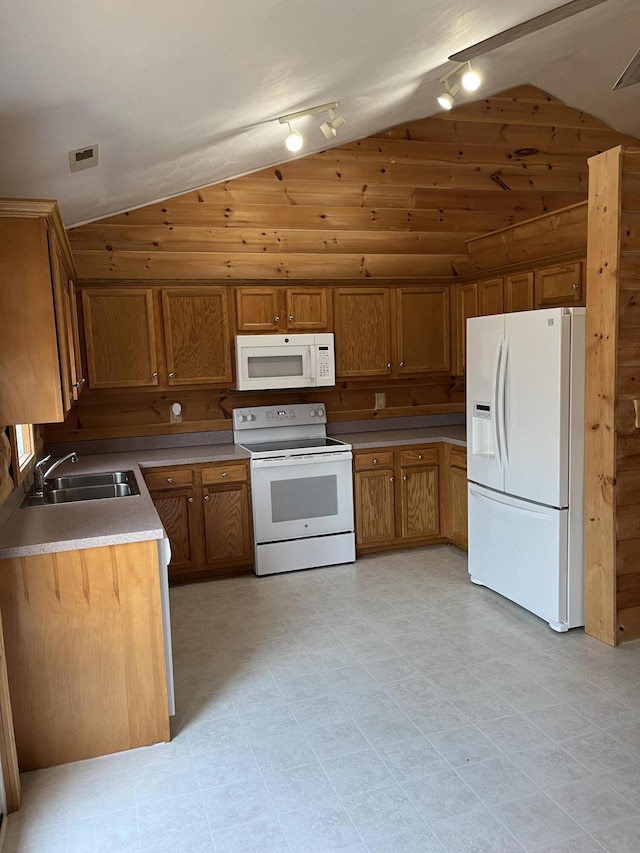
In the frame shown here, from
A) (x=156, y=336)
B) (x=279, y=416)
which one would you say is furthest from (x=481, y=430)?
(x=156, y=336)

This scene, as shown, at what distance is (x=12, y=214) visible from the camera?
7.02 feet

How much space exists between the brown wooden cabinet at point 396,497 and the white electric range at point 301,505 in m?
0.11

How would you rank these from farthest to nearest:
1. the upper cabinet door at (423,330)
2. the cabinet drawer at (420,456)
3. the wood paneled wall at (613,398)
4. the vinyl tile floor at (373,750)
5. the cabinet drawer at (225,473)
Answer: the upper cabinet door at (423,330), the cabinet drawer at (420,456), the cabinet drawer at (225,473), the wood paneled wall at (613,398), the vinyl tile floor at (373,750)

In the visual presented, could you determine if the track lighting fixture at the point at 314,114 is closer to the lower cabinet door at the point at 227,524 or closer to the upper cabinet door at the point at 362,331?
the upper cabinet door at the point at 362,331

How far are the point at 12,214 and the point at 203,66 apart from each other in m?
0.79

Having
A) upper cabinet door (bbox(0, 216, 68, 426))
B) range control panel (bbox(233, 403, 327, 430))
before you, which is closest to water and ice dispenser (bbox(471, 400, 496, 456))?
range control panel (bbox(233, 403, 327, 430))

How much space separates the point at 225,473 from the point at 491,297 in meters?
2.29

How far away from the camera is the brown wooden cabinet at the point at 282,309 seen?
181 inches

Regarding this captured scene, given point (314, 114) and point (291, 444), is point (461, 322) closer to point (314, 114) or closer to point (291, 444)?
point (291, 444)

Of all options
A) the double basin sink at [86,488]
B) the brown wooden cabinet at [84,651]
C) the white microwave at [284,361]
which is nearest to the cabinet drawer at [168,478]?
the double basin sink at [86,488]

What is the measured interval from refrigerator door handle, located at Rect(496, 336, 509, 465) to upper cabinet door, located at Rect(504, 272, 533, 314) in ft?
3.02

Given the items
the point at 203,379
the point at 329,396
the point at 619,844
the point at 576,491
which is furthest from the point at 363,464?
the point at 619,844

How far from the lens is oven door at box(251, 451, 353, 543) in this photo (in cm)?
431

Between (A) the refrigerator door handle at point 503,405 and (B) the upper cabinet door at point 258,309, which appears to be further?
(B) the upper cabinet door at point 258,309
